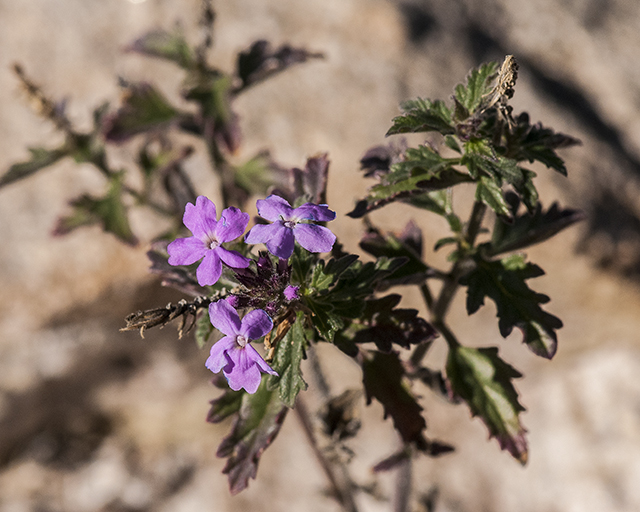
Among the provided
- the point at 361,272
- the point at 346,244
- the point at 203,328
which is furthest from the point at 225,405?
the point at 346,244

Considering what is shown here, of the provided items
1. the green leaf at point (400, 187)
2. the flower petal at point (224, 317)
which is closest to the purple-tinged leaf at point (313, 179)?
the green leaf at point (400, 187)

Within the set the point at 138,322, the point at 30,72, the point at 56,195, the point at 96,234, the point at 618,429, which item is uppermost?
the point at 30,72

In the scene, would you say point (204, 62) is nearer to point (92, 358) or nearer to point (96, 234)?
point (96, 234)

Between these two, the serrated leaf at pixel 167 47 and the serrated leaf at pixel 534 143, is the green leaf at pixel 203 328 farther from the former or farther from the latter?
the serrated leaf at pixel 167 47

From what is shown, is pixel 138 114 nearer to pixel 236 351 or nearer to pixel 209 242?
pixel 209 242

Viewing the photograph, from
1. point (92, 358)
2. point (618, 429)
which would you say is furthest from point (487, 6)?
point (92, 358)

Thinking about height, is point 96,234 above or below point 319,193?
above

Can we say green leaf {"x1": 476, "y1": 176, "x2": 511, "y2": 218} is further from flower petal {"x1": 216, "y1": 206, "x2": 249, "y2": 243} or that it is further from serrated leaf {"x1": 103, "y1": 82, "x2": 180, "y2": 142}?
serrated leaf {"x1": 103, "y1": 82, "x2": 180, "y2": 142}
